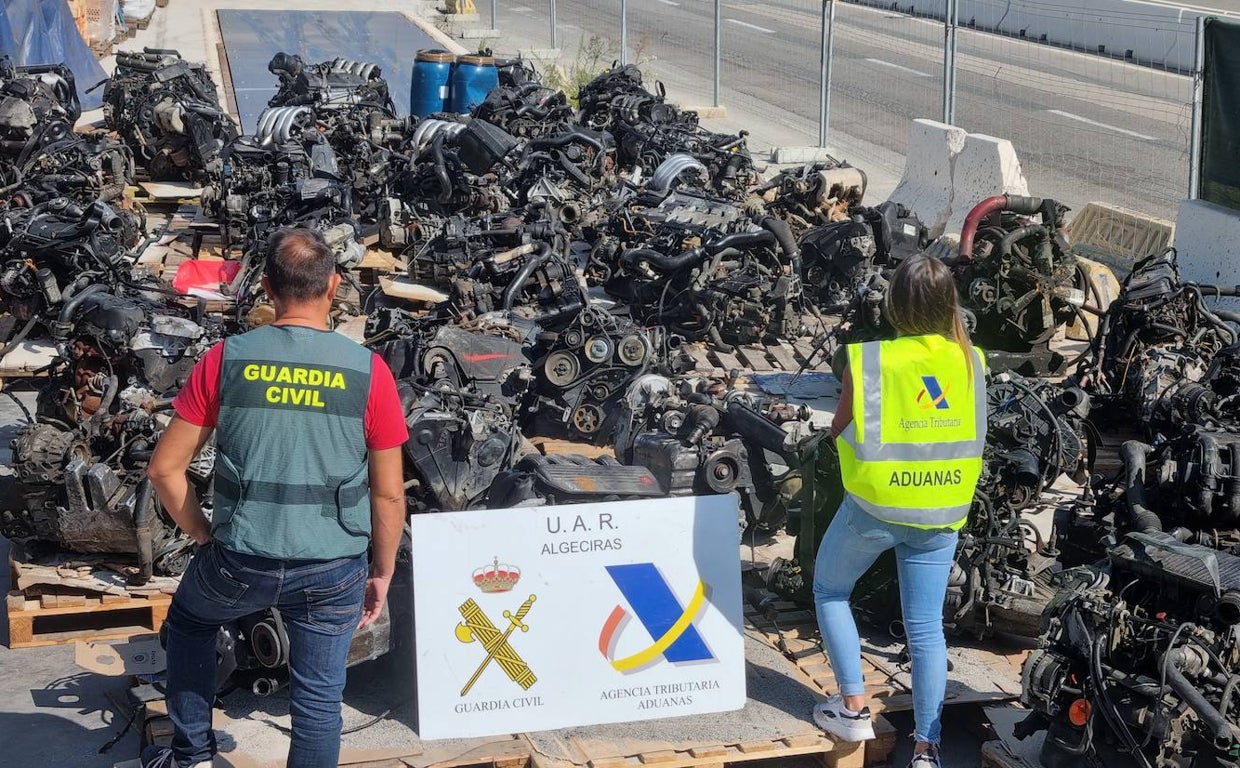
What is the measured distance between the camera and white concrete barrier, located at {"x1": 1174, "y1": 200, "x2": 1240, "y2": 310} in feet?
36.1

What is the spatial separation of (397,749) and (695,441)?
2234 millimetres

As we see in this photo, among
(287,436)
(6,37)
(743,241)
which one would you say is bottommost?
(743,241)

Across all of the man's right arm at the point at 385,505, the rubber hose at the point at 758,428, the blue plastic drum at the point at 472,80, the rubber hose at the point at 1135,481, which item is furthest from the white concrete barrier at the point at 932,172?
the man's right arm at the point at 385,505

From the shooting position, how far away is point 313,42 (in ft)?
98.4

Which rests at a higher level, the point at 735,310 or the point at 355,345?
the point at 355,345

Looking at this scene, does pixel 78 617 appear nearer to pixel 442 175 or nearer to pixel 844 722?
pixel 844 722

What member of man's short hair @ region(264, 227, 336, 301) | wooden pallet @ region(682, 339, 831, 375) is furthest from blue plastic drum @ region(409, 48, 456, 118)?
man's short hair @ region(264, 227, 336, 301)

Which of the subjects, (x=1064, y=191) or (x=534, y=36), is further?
(x=534, y=36)

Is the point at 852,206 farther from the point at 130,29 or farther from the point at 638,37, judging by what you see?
the point at 130,29

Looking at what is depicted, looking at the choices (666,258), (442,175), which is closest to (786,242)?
(666,258)

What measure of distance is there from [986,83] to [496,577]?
16938mm

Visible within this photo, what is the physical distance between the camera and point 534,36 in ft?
105

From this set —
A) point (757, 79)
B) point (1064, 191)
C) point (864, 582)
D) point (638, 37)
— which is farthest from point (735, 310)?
point (638, 37)

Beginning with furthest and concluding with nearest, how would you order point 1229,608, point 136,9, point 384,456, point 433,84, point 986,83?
point 136,9, point 986,83, point 433,84, point 1229,608, point 384,456
